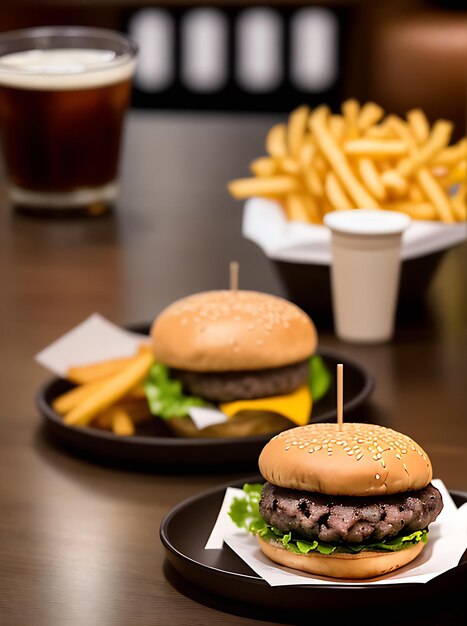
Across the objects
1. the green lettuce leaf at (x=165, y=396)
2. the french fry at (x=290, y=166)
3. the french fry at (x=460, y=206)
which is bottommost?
the green lettuce leaf at (x=165, y=396)

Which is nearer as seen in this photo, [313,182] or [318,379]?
[318,379]

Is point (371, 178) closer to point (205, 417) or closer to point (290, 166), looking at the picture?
point (290, 166)

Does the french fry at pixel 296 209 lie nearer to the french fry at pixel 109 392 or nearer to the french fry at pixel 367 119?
the french fry at pixel 367 119

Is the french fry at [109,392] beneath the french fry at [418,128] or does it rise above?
beneath

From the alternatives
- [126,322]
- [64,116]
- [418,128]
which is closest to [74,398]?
[126,322]

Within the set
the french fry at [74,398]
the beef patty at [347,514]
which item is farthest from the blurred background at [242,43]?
the beef patty at [347,514]

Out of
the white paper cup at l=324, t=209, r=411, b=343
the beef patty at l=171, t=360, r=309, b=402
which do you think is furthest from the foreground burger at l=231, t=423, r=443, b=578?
the white paper cup at l=324, t=209, r=411, b=343

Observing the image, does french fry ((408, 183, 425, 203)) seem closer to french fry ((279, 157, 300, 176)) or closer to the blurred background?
french fry ((279, 157, 300, 176))
